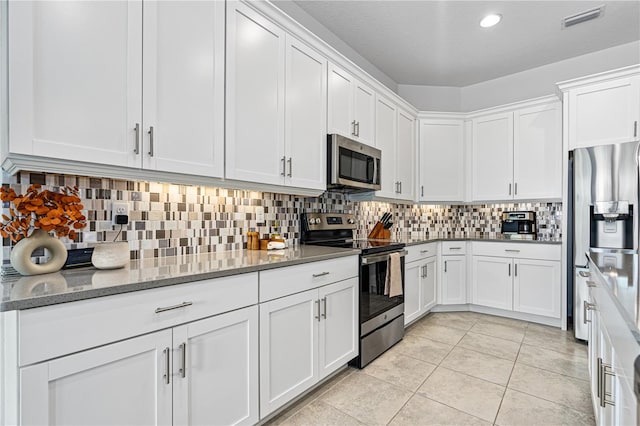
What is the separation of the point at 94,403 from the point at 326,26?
10.5ft

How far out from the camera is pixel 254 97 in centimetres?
202

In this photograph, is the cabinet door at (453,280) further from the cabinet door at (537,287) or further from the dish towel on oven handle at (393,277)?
the dish towel on oven handle at (393,277)

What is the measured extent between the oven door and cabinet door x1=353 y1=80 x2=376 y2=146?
3.63ft

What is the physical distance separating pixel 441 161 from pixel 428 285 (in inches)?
60.2

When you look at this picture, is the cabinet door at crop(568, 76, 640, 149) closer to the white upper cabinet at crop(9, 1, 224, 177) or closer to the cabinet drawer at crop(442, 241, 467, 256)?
the cabinet drawer at crop(442, 241, 467, 256)

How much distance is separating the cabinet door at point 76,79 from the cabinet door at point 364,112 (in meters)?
1.83

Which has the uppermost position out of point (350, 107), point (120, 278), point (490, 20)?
point (490, 20)

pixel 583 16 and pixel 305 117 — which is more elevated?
pixel 583 16

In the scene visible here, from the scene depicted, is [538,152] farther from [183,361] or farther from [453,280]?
[183,361]

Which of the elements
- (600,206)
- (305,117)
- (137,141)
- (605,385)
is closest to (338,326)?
(605,385)

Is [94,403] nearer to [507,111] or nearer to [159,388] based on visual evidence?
[159,388]

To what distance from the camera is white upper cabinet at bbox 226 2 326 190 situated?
191cm

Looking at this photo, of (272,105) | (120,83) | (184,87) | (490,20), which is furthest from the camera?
(490,20)

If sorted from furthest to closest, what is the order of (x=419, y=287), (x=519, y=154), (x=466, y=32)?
(x=519, y=154)
(x=419, y=287)
(x=466, y=32)
